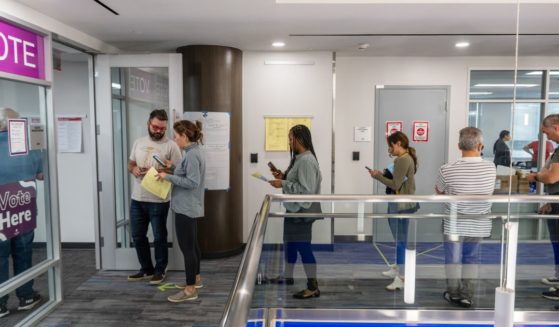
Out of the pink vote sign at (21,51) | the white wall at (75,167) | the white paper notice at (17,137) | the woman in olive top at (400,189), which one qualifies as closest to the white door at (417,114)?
the woman in olive top at (400,189)

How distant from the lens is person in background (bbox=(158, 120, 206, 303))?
337 cm

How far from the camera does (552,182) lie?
312 cm

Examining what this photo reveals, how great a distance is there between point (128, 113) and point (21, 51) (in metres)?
1.49

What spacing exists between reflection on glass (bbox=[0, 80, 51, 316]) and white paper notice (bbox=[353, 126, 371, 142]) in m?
3.51

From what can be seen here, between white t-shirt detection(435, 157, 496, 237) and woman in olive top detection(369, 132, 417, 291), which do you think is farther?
woman in olive top detection(369, 132, 417, 291)

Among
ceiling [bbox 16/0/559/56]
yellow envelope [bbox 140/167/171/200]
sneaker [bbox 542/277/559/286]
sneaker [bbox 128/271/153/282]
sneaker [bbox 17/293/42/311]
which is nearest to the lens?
ceiling [bbox 16/0/559/56]

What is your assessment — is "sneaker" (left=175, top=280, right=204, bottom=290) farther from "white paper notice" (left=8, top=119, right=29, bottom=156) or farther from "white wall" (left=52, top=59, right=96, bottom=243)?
"white paper notice" (left=8, top=119, right=29, bottom=156)

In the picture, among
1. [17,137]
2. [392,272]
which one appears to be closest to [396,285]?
[392,272]

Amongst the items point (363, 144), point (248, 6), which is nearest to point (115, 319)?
point (248, 6)

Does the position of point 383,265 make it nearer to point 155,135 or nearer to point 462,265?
point 462,265

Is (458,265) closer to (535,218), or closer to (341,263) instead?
(535,218)

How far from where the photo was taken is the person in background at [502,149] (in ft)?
17.4

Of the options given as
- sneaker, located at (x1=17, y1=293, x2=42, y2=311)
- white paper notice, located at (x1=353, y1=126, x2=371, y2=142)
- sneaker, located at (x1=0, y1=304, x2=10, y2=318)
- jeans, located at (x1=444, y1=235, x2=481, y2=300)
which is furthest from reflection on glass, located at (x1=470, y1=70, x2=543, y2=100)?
sneaker, located at (x1=0, y1=304, x2=10, y2=318)

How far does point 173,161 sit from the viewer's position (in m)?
3.91
